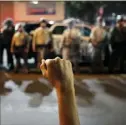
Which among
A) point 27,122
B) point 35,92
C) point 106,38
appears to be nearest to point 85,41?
point 106,38

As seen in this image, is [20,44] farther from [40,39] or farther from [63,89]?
[63,89]

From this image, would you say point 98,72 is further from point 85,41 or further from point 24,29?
point 24,29

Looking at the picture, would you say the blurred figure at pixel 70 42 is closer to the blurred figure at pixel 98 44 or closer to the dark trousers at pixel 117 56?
the blurred figure at pixel 98 44

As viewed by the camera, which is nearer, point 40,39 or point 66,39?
point 66,39

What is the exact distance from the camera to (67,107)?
84cm

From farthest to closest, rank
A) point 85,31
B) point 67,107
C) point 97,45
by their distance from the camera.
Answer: point 97,45
point 85,31
point 67,107

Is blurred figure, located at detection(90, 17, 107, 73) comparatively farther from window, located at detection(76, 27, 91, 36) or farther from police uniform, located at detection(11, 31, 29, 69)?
police uniform, located at detection(11, 31, 29, 69)

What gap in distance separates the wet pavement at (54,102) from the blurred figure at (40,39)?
706mm

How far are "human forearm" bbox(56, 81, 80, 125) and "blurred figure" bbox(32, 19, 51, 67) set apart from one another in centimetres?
563

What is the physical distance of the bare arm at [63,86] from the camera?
32.8 inches

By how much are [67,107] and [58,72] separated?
0.29 ft

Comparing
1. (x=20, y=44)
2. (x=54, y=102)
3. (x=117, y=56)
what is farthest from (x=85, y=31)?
(x=54, y=102)

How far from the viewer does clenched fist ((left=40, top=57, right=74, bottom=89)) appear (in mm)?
834

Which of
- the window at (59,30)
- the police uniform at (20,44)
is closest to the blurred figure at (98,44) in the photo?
the window at (59,30)
